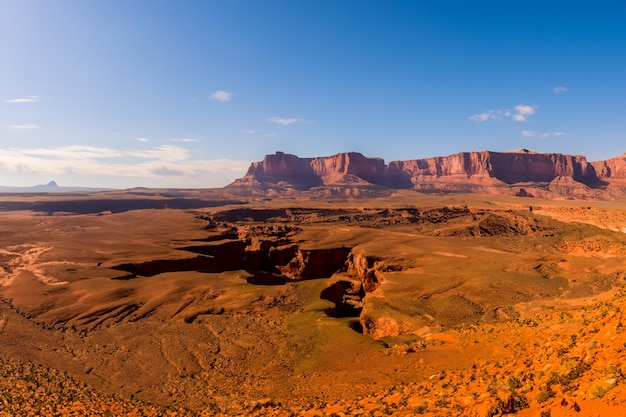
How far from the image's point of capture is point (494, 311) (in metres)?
31.4

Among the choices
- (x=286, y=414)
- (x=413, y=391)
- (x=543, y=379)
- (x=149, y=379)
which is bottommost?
(x=149, y=379)

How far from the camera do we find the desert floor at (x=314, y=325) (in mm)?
13711

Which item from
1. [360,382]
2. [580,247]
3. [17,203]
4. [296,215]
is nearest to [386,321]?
[360,382]

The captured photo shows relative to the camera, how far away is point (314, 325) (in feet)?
107

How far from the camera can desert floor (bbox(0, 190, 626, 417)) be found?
13711mm

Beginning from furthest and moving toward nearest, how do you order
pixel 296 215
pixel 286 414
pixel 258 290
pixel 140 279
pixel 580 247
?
1. pixel 296 215
2. pixel 580 247
3. pixel 140 279
4. pixel 258 290
5. pixel 286 414

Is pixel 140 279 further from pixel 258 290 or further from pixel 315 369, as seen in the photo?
pixel 315 369

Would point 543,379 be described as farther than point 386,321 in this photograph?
No

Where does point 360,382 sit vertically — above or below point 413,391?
below

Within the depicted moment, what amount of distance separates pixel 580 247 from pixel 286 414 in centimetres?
5867

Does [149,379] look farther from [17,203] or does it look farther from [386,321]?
[17,203]

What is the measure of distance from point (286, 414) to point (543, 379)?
33.7ft

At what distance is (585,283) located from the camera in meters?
36.3

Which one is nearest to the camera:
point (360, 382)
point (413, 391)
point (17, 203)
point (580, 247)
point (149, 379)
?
point (413, 391)
